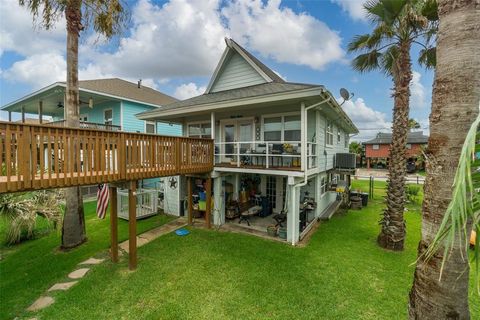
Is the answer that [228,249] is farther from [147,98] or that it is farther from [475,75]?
[147,98]

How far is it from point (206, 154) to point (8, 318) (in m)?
6.95

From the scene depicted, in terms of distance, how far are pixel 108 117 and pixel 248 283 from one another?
51.4 ft

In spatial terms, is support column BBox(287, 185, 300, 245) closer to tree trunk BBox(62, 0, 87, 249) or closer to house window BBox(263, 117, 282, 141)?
house window BBox(263, 117, 282, 141)

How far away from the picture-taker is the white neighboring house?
26.2ft

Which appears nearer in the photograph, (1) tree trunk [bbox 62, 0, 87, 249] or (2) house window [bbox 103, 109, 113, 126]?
(1) tree trunk [bbox 62, 0, 87, 249]

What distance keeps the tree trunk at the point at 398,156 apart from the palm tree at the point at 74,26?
32.9 ft

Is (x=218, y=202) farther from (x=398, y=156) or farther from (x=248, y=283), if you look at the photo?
(x=398, y=156)

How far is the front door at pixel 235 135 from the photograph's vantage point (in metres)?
10.7

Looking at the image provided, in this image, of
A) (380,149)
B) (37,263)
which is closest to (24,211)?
(37,263)

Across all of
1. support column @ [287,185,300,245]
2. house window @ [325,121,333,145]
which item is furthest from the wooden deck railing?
house window @ [325,121,333,145]

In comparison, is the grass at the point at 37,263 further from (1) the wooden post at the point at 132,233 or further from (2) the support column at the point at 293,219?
(2) the support column at the point at 293,219

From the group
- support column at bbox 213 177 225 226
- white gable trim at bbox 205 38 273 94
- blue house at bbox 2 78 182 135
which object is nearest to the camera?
support column at bbox 213 177 225 226

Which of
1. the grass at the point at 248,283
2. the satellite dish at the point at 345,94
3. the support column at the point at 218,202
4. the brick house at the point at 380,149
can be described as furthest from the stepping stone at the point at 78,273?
the brick house at the point at 380,149

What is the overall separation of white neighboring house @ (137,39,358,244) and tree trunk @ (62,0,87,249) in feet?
11.5
